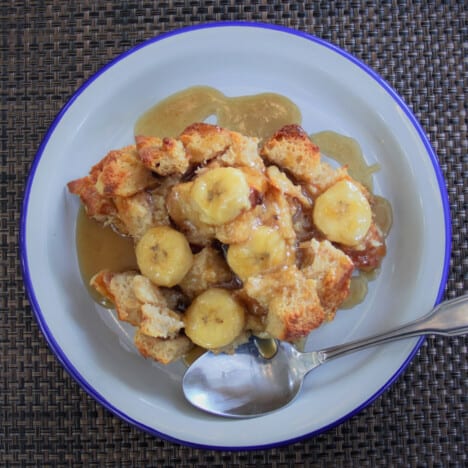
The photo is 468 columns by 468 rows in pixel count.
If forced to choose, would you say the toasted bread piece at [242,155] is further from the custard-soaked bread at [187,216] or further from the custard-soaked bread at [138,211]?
the custard-soaked bread at [138,211]

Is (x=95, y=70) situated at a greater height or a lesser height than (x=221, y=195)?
greater

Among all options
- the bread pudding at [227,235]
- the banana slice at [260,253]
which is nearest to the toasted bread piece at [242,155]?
the bread pudding at [227,235]

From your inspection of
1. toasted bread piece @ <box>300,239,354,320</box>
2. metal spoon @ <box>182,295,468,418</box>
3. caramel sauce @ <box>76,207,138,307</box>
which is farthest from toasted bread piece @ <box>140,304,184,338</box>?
toasted bread piece @ <box>300,239,354,320</box>

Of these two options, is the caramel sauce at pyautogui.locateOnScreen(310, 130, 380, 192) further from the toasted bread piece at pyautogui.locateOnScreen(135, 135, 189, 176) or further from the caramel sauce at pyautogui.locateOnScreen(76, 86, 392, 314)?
the toasted bread piece at pyautogui.locateOnScreen(135, 135, 189, 176)

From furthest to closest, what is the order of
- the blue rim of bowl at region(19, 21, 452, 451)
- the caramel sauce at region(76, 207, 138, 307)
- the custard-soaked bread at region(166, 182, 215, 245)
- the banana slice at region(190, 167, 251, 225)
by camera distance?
the caramel sauce at region(76, 207, 138, 307) < the blue rim of bowl at region(19, 21, 452, 451) < the custard-soaked bread at region(166, 182, 215, 245) < the banana slice at region(190, 167, 251, 225)

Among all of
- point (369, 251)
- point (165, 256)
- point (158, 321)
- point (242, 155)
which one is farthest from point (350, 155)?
point (158, 321)

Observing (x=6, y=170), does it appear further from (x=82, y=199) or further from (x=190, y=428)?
(x=190, y=428)

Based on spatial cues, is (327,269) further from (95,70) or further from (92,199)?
(95,70)

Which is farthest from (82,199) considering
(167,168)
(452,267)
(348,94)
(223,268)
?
(452,267)
